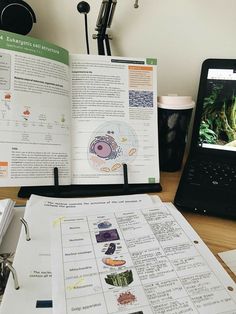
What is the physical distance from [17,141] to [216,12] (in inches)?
23.7

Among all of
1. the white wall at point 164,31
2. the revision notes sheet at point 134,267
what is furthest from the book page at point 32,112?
the white wall at point 164,31

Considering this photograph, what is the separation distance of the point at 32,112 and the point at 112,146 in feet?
0.60

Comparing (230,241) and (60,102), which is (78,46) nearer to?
(60,102)

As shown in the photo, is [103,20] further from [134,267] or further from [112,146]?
[134,267]

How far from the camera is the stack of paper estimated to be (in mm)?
451

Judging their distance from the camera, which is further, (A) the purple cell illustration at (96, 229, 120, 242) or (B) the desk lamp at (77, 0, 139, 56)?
(B) the desk lamp at (77, 0, 139, 56)

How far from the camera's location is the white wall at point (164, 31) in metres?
0.77

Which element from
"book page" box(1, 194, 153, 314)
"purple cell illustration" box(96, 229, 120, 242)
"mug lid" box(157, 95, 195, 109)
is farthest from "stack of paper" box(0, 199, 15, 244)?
"mug lid" box(157, 95, 195, 109)

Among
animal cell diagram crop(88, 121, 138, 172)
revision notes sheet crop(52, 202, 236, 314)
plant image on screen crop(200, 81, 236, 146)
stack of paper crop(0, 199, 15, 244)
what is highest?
plant image on screen crop(200, 81, 236, 146)

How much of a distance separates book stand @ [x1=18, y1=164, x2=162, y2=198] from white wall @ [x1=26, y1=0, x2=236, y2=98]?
344mm

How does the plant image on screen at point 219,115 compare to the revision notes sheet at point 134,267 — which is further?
the plant image on screen at point 219,115

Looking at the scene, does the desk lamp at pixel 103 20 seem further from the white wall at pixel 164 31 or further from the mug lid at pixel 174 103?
the mug lid at pixel 174 103

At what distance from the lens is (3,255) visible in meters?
0.42

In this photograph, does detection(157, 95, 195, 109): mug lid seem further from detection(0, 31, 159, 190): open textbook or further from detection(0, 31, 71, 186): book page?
detection(0, 31, 71, 186): book page
